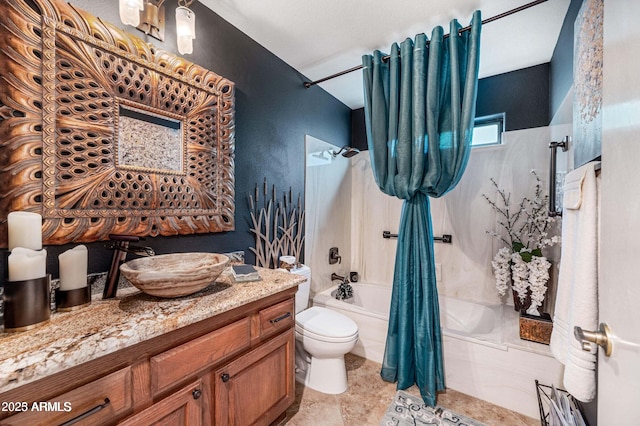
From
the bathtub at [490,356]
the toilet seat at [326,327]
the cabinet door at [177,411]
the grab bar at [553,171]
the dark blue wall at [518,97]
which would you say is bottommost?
the bathtub at [490,356]

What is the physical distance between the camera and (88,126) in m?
1.21

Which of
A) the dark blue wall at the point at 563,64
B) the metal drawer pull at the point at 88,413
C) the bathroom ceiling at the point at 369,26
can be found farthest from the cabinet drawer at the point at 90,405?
the dark blue wall at the point at 563,64

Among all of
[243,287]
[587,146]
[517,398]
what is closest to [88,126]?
[243,287]

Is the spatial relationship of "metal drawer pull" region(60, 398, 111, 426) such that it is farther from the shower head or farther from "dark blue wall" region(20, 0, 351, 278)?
the shower head

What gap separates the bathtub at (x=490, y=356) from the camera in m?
1.67

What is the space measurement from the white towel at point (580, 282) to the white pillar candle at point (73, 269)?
6.06 ft

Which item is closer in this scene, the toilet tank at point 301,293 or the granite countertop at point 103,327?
the granite countertop at point 103,327

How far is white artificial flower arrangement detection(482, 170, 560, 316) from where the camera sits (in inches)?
75.9

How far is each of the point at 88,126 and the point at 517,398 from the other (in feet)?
9.19

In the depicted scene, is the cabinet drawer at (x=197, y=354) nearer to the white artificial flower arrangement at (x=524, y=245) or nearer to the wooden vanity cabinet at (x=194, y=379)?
the wooden vanity cabinet at (x=194, y=379)

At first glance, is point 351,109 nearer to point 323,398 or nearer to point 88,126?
point 88,126

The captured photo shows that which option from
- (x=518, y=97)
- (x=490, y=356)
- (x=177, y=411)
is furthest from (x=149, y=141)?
(x=518, y=97)

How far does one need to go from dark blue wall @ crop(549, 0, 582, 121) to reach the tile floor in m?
2.07

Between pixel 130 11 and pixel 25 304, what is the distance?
3.99 feet
